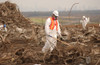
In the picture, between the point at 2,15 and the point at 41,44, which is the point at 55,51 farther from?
the point at 2,15

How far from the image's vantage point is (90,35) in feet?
42.9

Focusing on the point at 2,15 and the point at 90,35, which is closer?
the point at 90,35

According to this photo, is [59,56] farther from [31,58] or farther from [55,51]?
[31,58]

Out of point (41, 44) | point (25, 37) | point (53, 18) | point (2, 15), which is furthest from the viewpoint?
point (2, 15)

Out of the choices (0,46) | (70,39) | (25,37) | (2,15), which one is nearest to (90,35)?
(70,39)

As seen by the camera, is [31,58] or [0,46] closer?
[31,58]

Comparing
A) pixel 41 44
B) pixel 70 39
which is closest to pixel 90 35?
pixel 70 39

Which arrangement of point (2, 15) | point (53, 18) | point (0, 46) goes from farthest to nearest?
point (2, 15) < point (0, 46) < point (53, 18)

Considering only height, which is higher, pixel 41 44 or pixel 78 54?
pixel 78 54

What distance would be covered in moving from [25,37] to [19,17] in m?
8.79

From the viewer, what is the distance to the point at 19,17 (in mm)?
22484

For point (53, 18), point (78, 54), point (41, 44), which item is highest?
point (53, 18)

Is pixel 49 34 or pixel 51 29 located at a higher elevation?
pixel 51 29

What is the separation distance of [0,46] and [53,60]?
310 centimetres
